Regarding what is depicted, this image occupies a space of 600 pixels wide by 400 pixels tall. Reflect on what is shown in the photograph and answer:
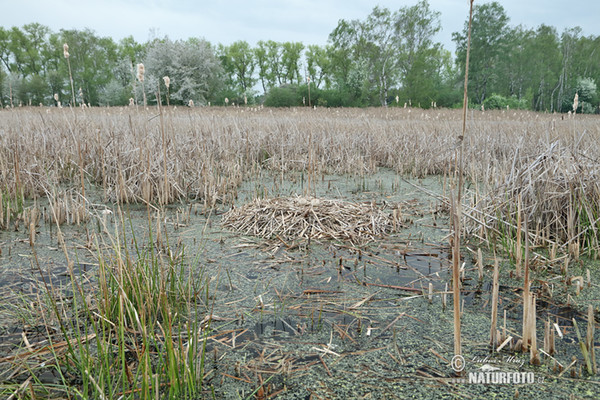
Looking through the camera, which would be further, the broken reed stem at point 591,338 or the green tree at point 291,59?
the green tree at point 291,59

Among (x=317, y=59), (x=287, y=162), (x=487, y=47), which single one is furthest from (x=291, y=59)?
(x=287, y=162)

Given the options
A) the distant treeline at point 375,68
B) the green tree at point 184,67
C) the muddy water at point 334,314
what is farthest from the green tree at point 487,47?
the muddy water at point 334,314

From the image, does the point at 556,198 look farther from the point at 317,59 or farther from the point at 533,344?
the point at 317,59

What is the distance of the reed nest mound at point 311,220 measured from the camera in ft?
9.41

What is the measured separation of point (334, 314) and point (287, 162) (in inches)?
154

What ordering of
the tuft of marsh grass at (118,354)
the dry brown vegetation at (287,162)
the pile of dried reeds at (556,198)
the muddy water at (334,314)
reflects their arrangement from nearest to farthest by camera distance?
the tuft of marsh grass at (118,354), the muddy water at (334,314), the pile of dried reeds at (556,198), the dry brown vegetation at (287,162)

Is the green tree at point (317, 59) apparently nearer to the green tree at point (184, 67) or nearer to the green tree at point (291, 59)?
the green tree at point (291, 59)

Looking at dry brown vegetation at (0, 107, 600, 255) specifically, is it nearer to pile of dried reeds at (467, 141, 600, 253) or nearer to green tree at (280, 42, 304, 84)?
pile of dried reeds at (467, 141, 600, 253)

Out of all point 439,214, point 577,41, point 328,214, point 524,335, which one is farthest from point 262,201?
point 577,41

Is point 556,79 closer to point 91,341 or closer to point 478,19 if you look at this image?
point 478,19

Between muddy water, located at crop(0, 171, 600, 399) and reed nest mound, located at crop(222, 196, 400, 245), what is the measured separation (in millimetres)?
109

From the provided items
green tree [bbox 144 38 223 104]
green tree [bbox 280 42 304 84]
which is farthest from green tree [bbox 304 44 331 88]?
green tree [bbox 144 38 223 104]

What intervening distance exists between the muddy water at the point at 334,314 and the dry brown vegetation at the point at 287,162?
486mm

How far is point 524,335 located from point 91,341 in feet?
5.91
